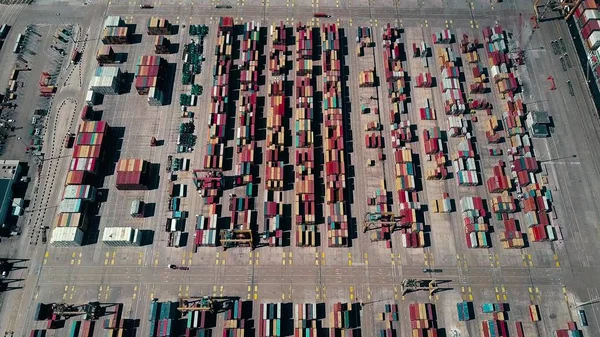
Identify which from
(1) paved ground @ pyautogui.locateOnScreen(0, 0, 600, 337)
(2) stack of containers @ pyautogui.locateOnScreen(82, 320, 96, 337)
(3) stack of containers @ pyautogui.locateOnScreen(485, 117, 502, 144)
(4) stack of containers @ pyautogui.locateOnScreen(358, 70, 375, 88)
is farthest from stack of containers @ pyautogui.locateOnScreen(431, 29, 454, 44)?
(2) stack of containers @ pyautogui.locateOnScreen(82, 320, 96, 337)

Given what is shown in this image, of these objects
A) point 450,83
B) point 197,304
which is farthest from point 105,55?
point 450,83

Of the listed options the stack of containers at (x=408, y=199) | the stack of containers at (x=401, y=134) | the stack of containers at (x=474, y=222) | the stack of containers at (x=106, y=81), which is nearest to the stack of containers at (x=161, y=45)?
the stack of containers at (x=106, y=81)

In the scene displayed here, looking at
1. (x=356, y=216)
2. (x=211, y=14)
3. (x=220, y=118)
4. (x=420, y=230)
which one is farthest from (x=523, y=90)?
(x=211, y=14)

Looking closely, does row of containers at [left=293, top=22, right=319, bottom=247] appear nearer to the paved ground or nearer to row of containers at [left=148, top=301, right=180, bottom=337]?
the paved ground

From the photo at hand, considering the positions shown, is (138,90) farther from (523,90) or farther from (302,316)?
(523,90)

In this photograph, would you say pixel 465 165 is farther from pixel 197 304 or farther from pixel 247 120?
pixel 197 304

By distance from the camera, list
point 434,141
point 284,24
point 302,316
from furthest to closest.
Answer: point 284,24
point 434,141
point 302,316
